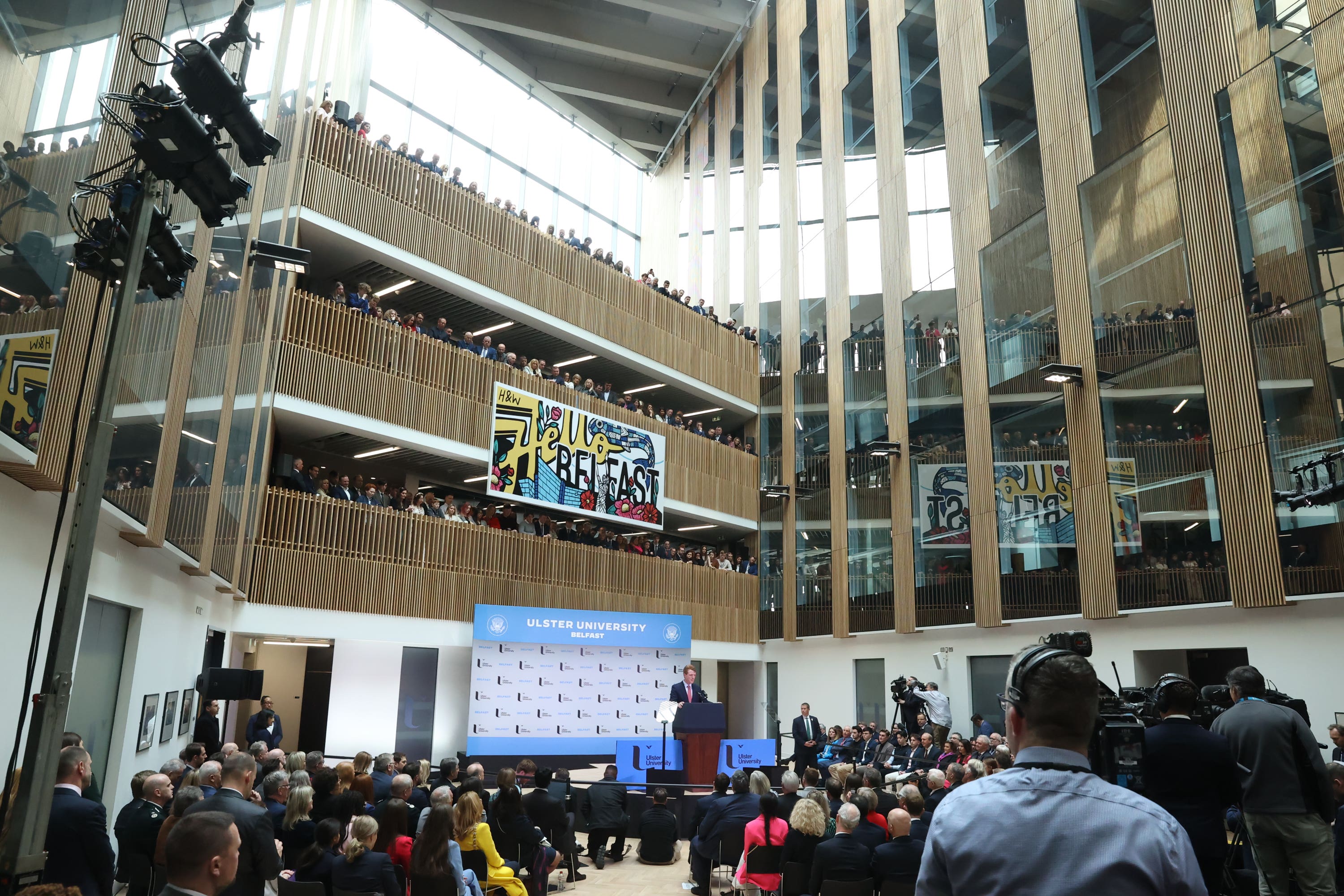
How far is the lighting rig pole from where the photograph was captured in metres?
3.87

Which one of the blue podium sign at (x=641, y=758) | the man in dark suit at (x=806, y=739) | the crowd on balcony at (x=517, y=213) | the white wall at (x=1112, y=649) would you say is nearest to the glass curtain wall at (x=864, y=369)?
the white wall at (x=1112, y=649)

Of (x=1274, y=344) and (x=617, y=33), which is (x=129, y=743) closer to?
(x=1274, y=344)

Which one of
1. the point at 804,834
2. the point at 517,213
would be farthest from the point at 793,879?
the point at 517,213

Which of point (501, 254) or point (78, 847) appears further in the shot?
point (501, 254)

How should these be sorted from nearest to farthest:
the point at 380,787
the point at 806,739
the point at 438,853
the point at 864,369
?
1. the point at 438,853
2. the point at 380,787
3. the point at 806,739
4. the point at 864,369

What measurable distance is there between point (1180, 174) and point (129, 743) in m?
15.5

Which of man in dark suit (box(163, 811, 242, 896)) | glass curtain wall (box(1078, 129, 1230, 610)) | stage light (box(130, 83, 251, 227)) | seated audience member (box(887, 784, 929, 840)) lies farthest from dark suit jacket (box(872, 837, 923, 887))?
glass curtain wall (box(1078, 129, 1230, 610))

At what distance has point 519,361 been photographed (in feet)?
66.7

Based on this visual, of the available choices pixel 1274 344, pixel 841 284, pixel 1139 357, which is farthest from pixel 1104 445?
pixel 841 284

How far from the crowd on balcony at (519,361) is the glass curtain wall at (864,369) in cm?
415

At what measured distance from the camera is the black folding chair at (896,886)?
679 centimetres

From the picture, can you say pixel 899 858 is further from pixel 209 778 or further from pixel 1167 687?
pixel 209 778

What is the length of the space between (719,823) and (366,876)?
4.77 metres

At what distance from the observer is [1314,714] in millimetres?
11906
